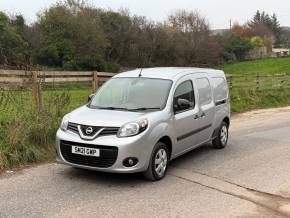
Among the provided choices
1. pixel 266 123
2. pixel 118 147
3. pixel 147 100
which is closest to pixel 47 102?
pixel 147 100

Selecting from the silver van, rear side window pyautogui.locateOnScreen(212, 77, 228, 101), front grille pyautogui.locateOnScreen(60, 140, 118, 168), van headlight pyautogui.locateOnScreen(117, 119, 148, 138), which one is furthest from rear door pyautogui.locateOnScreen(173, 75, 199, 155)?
front grille pyautogui.locateOnScreen(60, 140, 118, 168)

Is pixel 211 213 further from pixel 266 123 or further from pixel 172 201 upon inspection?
pixel 266 123

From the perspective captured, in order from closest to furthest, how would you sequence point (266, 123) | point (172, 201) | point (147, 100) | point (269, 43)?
point (172, 201)
point (147, 100)
point (266, 123)
point (269, 43)

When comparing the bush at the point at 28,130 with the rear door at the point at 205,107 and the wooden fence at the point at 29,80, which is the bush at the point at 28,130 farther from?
the rear door at the point at 205,107

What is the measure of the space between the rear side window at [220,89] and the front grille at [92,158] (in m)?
3.34

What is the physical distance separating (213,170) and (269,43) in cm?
10118

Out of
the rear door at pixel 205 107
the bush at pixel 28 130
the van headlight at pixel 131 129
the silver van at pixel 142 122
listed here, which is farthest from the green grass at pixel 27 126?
the rear door at pixel 205 107

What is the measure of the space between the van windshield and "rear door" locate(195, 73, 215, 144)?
0.92m

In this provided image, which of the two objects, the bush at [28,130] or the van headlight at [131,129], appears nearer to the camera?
the van headlight at [131,129]

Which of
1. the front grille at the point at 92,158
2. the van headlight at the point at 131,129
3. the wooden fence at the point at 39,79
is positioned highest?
the wooden fence at the point at 39,79

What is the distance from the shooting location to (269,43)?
104188 mm

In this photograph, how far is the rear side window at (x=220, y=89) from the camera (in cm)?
934

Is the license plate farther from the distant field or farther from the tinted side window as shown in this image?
the distant field

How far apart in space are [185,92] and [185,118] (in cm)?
54
